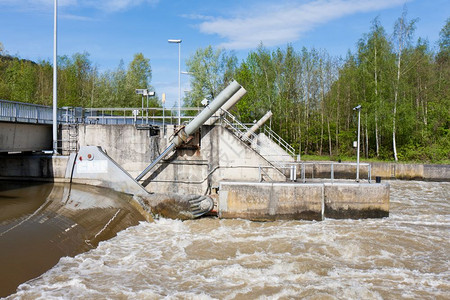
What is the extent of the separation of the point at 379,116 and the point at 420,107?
7100 mm

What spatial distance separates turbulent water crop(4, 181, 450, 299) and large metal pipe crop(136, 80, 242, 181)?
10.9 feet

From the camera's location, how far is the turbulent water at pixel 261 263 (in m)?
8.30

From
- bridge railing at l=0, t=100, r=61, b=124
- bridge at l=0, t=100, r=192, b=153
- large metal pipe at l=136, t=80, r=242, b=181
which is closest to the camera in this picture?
large metal pipe at l=136, t=80, r=242, b=181

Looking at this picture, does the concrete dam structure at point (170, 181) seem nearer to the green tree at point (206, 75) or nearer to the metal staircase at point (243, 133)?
the metal staircase at point (243, 133)

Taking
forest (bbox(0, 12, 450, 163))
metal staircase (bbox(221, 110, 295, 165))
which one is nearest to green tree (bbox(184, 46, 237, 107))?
forest (bbox(0, 12, 450, 163))

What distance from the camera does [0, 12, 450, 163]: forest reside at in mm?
35188

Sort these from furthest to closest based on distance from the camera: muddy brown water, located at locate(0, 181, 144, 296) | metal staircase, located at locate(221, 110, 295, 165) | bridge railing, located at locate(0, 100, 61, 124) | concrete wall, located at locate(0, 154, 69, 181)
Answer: concrete wall, located at locate(0, 154, 69, 181), metal staircase, located at locate(221, 110, 295, 165), bridge railing, located at locate(0, 100, 61, 124), muddy brown water, located at locate(0, 181, 144, 296)

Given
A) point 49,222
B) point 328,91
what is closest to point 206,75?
point 328,91

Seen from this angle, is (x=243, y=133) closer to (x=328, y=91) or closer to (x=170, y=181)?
(x=170, y=181)

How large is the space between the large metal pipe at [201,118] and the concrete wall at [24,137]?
618cm

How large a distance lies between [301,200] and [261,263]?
5.40 metres

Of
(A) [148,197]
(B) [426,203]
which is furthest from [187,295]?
(B) [426,203]

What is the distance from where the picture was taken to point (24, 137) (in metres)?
17.3

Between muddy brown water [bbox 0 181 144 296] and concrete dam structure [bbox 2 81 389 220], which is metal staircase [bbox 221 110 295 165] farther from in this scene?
muddy brown water [bbox 0 181 144 296]
